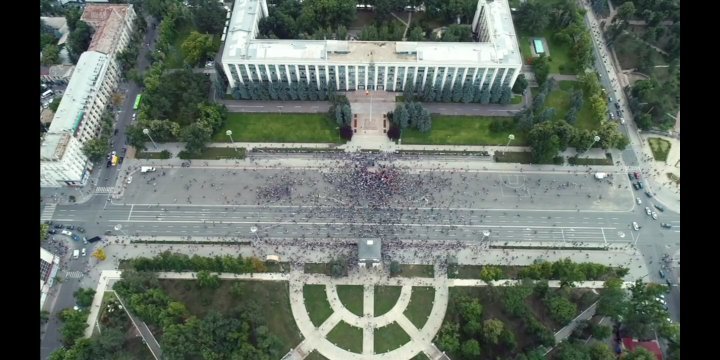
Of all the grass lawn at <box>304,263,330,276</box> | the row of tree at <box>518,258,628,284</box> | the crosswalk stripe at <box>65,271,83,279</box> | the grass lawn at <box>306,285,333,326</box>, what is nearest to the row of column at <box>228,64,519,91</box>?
the grass lawn at <box>304,263,330,276</box>

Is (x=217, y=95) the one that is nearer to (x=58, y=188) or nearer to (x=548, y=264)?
(x=58, y=188)

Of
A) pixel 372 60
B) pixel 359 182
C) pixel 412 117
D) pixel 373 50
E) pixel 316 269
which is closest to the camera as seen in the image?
pixel 316 269

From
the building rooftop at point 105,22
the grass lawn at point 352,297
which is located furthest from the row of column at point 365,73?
the grass lawn at point 352,297

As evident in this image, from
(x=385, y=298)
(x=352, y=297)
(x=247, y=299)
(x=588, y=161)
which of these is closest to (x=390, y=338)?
(x=385, y=298)

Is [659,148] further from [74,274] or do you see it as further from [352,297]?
[74,274]

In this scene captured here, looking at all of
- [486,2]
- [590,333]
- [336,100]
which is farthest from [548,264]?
[486,2]

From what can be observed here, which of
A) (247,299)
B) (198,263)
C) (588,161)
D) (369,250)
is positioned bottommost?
(247,299)
